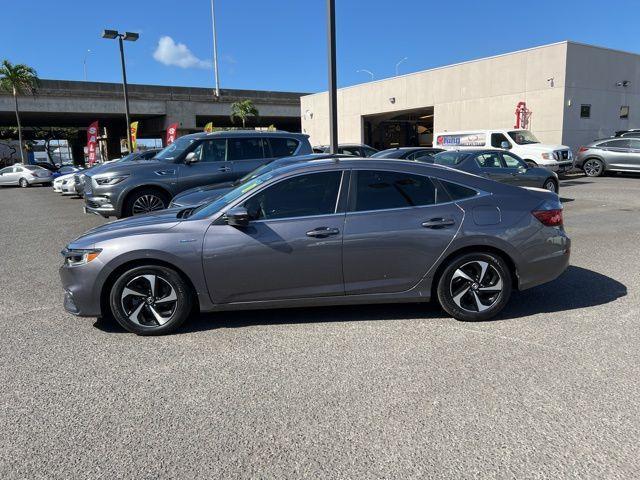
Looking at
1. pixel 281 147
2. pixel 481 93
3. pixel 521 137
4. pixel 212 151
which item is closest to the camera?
pixel 212 151

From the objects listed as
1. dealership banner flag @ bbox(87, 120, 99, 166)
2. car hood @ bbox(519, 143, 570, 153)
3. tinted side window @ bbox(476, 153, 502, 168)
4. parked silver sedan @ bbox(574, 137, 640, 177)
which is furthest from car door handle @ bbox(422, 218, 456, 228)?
dealership banner flag @ bbox(87, 120, 99, 166)

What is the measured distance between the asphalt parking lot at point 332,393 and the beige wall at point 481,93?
22138 mm

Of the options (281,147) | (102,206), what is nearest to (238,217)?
(102,206)

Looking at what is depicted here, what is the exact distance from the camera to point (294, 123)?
62.3 metres

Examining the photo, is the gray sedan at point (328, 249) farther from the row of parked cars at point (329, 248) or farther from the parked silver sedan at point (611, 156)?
the parked silver sedan at point (611, 156)

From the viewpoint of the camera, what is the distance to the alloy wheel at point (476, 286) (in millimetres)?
4523

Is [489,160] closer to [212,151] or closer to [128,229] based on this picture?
[212,151]

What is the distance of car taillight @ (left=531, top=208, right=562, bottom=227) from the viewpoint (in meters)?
4.63

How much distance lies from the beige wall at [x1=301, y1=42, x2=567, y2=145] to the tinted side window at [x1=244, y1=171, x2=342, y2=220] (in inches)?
922

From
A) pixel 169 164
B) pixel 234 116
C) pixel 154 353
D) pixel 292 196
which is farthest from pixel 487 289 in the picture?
pixel 234 116

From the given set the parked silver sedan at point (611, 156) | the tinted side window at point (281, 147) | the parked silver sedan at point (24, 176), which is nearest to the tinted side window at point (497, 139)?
the parked silver sedan at point (611, 156)

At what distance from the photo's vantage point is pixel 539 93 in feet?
81.6

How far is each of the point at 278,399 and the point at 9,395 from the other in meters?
1.86

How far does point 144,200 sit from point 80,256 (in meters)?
5.64
